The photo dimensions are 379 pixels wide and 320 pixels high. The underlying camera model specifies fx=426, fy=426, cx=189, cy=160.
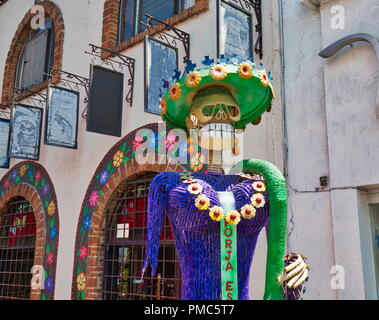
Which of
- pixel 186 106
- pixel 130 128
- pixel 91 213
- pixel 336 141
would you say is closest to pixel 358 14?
pixel 336 141

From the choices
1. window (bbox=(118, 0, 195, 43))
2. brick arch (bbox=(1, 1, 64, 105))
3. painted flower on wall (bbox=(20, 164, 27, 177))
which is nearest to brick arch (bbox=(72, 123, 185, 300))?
window (bbox=(118, 0, 195, 43))

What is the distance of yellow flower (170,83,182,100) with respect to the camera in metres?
2.48

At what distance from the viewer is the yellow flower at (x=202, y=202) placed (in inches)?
84.1

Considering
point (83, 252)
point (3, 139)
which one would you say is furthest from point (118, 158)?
point (3, 139)

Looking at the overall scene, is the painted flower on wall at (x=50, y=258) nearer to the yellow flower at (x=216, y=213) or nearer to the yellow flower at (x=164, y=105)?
the yellow flower at (x=164, y=105)

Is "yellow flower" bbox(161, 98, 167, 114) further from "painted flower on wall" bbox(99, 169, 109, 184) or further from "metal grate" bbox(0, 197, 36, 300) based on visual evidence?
"metal grate" bbox(0, 197, 36, 300)

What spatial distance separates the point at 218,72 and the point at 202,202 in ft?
2.42

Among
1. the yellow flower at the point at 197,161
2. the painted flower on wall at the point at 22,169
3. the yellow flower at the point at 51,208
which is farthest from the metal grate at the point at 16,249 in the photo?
the yellow flower at the point at 197,161

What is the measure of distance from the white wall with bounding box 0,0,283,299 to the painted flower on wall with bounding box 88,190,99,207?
0.84 ft

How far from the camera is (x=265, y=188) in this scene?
2.25 m

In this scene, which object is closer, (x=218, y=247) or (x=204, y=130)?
(x=218, y=247)

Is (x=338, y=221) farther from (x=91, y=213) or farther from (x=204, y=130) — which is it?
(x=91, y=213)
